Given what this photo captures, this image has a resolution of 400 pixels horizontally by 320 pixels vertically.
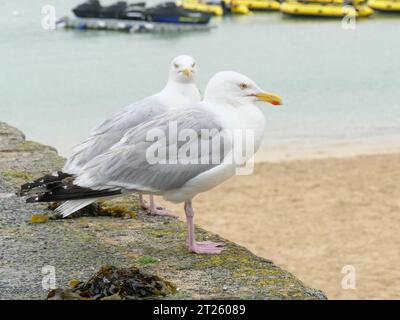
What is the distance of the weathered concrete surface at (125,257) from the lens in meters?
4.71

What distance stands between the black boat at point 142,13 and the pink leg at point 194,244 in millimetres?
33494

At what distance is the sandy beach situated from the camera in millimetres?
10352

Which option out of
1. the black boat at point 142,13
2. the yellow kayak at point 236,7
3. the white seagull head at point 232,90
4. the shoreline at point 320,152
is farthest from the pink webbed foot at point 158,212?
the yellow kayak at point 236,7

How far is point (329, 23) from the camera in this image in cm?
4209

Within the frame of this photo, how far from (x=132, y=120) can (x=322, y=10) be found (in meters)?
37.2

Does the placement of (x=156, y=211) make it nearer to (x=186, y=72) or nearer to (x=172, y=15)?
(x=186, y=72)

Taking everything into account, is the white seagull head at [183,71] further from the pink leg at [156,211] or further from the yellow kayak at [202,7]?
the yellow kayak at [202,7]

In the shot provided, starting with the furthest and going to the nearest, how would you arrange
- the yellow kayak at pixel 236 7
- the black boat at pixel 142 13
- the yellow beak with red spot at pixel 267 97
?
the yellow kayak at pixel 236 7
the black boat at pixel 142 13
the yellow beak with red spot at pixel 267 97

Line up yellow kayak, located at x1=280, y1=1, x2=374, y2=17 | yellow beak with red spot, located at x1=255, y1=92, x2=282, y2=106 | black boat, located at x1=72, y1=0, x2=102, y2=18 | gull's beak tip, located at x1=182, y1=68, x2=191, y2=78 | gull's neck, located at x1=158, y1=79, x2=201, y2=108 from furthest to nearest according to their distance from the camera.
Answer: yellow kayak, located at x1=280, y1=1, x2=374, y2=17 → black boat, located at x1=72, y1=0, x2=102, y2=18 → gull's beak tip, located at x1=182, y1=68, x2=191, y2=78 → gull's neck, located at x1=158, y1=79, x2=201, y2=108 → yellow beak with red spot, located at x1=255, y1=92, x2=282, y2=106

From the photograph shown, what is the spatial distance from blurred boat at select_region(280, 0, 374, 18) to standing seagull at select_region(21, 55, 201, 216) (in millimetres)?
35468

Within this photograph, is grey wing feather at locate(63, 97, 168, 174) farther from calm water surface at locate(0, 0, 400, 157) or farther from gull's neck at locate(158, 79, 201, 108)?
calm water surface at locate(0, 0, 400, 157)

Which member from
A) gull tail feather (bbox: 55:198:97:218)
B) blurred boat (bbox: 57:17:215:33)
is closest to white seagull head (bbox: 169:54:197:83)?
gull tail feather (bbox: 55:198:97:218)

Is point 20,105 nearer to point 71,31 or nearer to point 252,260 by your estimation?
point 71,31
